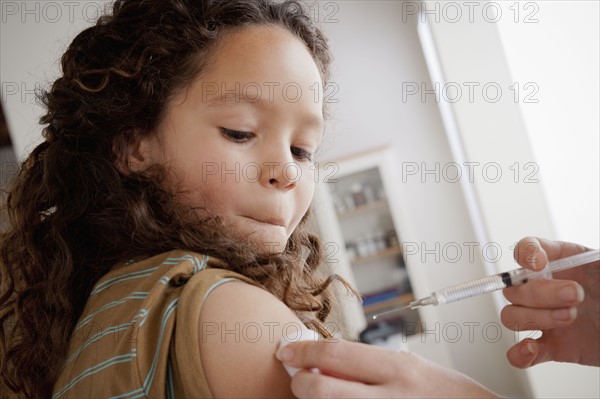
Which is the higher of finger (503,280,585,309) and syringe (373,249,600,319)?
syringe (373,249,600,319)

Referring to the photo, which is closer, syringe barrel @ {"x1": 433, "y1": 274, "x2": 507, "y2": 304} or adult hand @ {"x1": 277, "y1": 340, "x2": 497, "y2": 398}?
adult hand @ {"x1": 277, "y1": 340, "x2": 497, "y2": 398}

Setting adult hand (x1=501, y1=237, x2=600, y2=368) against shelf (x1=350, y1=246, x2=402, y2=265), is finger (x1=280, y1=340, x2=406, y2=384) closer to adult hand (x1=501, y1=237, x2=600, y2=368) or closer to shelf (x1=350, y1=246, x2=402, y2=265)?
adult hand (x1=501, y1=237, x2=600, y2=368)

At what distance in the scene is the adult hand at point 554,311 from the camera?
2.21 feet

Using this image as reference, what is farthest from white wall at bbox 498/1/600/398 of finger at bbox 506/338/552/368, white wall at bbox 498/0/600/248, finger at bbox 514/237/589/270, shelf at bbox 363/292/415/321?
shelf at bbox 363/292/415/321

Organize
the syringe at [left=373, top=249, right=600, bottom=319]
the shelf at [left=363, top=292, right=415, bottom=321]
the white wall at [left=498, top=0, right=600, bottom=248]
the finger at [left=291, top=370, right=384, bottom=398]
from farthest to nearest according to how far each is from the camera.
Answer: the shelf at [left=363, top=292, right=415, bottom=321] < the white wall at [left=498, top=0, right=600, bottom=248] < the syringe at [left=373, top=249, right=600, bottom=319] < the finger at [left=291, top=370, right=384, bottom=398]

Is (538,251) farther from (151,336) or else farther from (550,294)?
(151,336)

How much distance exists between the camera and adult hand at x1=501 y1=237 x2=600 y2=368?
2.21 feet

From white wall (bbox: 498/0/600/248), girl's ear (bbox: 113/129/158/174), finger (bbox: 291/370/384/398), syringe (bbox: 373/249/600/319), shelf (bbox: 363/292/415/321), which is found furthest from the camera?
shelf (bbox: 363/292/415/321)

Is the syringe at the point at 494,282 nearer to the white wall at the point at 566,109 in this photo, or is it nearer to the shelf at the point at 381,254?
the white wall at the point at 566,109

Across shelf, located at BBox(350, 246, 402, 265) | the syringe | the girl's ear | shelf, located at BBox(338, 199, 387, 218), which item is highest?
the girl's ear

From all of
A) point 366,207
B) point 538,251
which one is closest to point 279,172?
point 538,251

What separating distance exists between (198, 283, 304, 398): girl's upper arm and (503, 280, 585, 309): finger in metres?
0.36

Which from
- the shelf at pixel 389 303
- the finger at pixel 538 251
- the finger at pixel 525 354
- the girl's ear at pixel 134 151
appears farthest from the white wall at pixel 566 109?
the shelf at pixel 389 303

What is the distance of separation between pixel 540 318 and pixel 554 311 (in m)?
0.02
